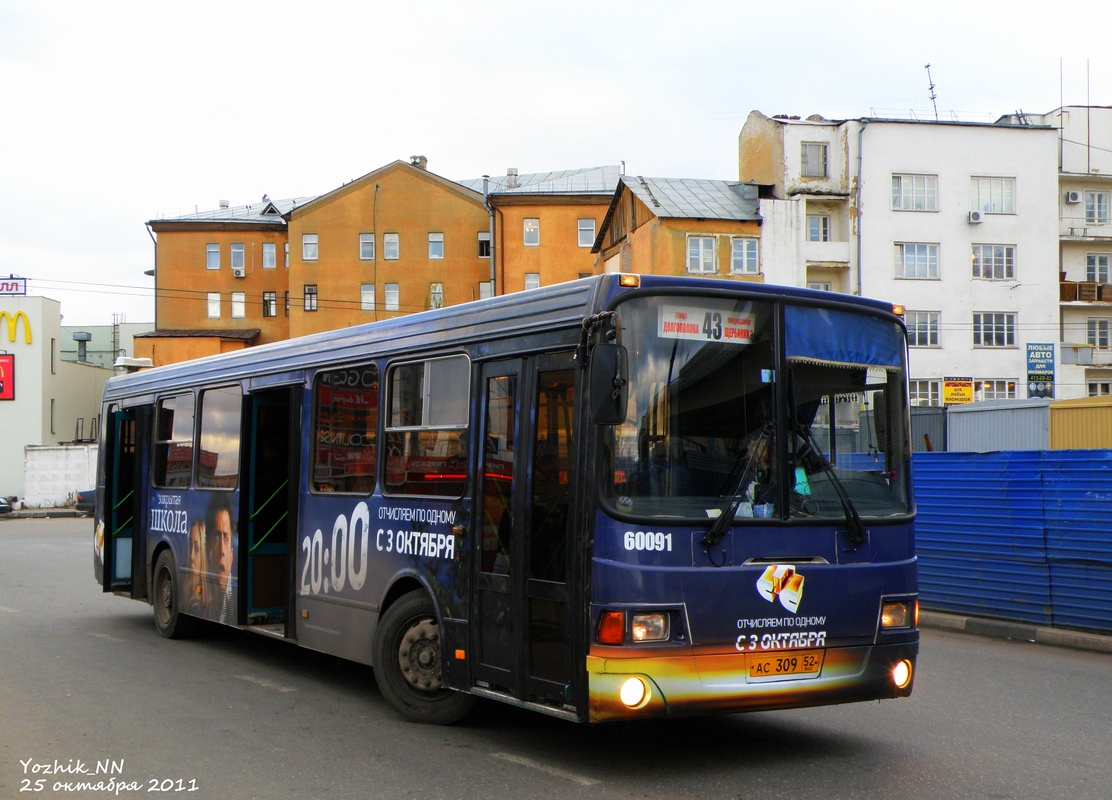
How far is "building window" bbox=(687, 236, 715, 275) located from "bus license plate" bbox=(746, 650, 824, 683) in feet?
157

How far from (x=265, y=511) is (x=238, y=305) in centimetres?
6962

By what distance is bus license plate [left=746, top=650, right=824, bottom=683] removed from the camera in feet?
21.6

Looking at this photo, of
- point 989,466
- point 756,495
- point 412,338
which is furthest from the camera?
point 989,466

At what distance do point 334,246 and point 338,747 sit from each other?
6721 cm

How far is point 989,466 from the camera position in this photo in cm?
1395

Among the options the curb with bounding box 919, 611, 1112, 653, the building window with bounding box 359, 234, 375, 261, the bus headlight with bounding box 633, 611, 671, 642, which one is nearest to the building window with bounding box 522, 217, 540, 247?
the building window with bounding box 359, 234, 375, 261

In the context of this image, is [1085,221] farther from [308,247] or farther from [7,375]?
[7,375]

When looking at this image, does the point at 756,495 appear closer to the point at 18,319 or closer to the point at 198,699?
the point at 198,699

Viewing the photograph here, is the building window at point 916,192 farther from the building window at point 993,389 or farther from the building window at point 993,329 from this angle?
the building window at point 993,389

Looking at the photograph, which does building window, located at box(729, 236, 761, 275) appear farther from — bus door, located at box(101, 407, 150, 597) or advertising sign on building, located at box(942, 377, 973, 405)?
bus door, located at box(101, 407, 150, 597)

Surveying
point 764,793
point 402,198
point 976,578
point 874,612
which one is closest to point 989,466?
point 976,578

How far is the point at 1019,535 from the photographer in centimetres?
1349

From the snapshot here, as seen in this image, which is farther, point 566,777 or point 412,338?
point 412,338

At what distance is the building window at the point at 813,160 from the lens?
2291 inches
